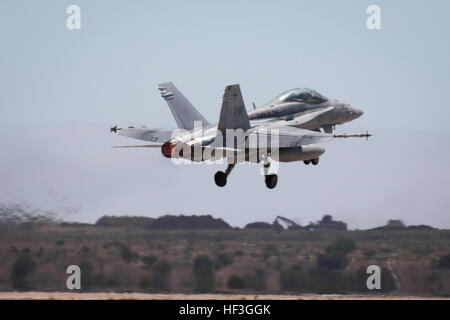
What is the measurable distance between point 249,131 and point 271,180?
11.1ft

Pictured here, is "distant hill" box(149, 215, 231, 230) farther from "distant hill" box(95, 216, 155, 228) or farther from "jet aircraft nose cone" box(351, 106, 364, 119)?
"jet aircraft nose cone" box(351, 106, 364, 119)

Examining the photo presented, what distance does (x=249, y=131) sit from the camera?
51125mm

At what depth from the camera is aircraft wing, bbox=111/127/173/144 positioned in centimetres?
5372

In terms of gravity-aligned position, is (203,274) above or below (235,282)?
above

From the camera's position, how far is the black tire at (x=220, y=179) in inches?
2093

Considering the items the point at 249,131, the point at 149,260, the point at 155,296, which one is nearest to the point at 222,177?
the point at 249,131

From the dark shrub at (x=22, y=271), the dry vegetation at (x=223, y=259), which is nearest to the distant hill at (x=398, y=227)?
the dry vegetation at (x=223, y=259)

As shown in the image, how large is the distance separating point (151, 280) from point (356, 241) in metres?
11.9

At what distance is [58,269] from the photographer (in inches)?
2042

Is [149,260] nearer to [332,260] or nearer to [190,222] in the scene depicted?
[190,222]

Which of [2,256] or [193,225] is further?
[193,225]

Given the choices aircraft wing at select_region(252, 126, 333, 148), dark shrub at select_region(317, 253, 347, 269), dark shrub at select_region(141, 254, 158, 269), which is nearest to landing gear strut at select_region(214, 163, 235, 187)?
aircraft wing at select_region(252, 126, 333, 148)
